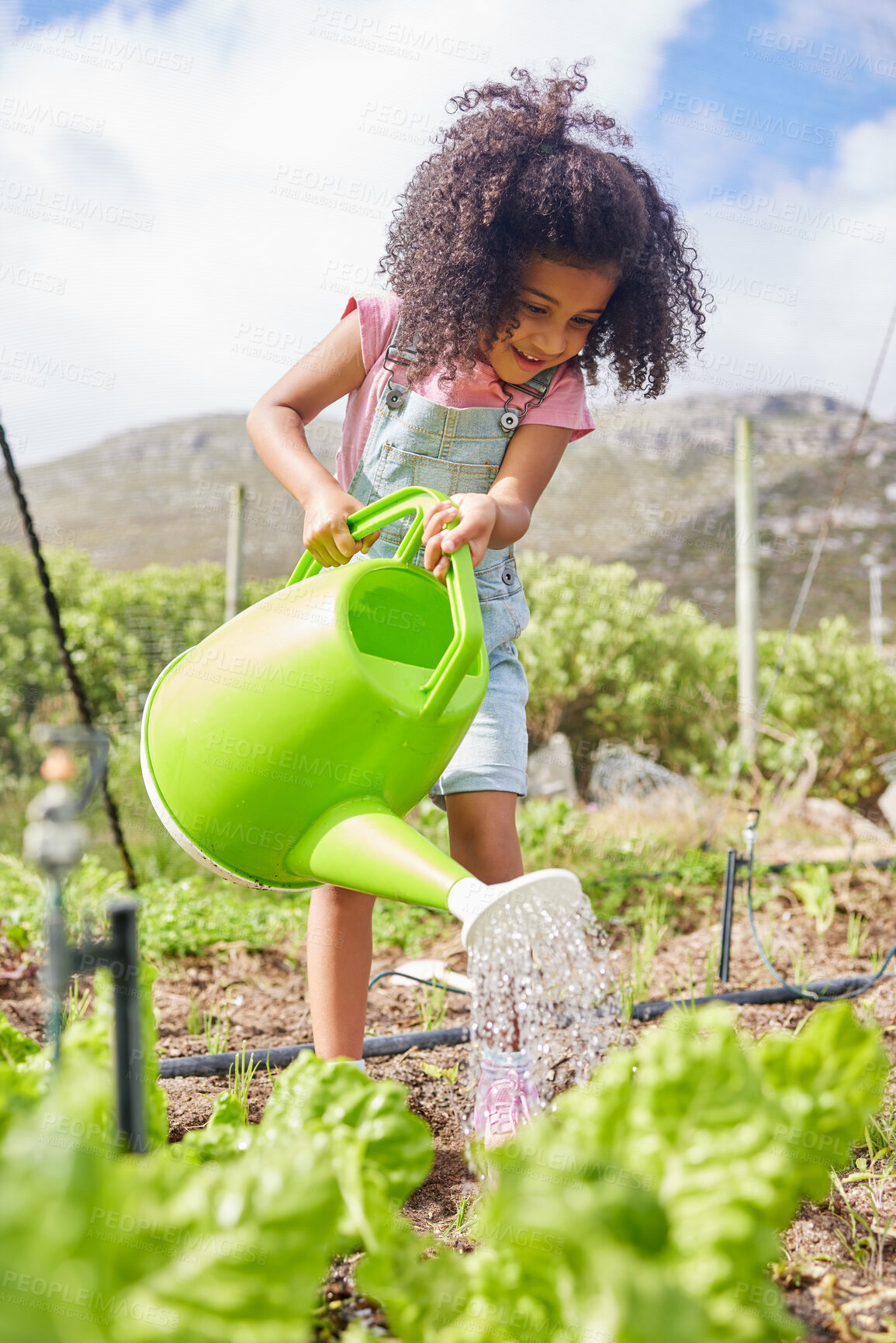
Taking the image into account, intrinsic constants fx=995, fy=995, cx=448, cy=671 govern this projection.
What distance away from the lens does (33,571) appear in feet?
16.9

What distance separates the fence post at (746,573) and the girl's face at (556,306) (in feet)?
10.7

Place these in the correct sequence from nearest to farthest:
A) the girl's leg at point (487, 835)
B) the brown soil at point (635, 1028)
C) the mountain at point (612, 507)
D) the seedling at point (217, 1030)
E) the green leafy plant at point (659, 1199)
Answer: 1. the green leafy plant at point (659, 1199)
2. the brown soil at point (635, 1028)
3. the girl's leg at point (487, 835)
4. the seedling at point (217, 1030)
5. the mountain at point (612, 507)

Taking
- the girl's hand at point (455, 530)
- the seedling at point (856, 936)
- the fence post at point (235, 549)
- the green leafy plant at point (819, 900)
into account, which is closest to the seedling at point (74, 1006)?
the girl's hand at point (455, 530)

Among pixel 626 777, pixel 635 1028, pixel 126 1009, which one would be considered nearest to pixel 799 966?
pixel 635 1028

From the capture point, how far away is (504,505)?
1428 millimetres

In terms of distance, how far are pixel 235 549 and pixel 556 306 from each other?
3.59 meters

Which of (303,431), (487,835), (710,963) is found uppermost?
(303,431)

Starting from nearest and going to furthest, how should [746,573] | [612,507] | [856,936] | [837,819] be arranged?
[856,936], [837,819], [746,573], [612,507]

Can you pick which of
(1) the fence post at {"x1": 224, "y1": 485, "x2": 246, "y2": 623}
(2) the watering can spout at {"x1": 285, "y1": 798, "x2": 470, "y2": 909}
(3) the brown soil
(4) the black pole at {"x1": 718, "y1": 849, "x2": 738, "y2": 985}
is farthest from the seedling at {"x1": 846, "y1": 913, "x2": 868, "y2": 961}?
(1) the fence post at {"x1": 224, "y1": 485, "x2": 246, "y2": 623}

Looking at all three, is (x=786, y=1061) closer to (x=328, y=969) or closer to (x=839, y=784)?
(x=328, y=969)

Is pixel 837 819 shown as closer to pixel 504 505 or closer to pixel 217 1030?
pixel 217 1030

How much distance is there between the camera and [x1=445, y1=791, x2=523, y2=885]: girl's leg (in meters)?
1.51

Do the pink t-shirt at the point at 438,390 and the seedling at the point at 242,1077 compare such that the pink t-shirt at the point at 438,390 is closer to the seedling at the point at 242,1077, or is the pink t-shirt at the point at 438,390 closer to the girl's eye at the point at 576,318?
the girl's eye at the point at 576,318

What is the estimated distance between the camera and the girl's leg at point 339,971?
139cm
